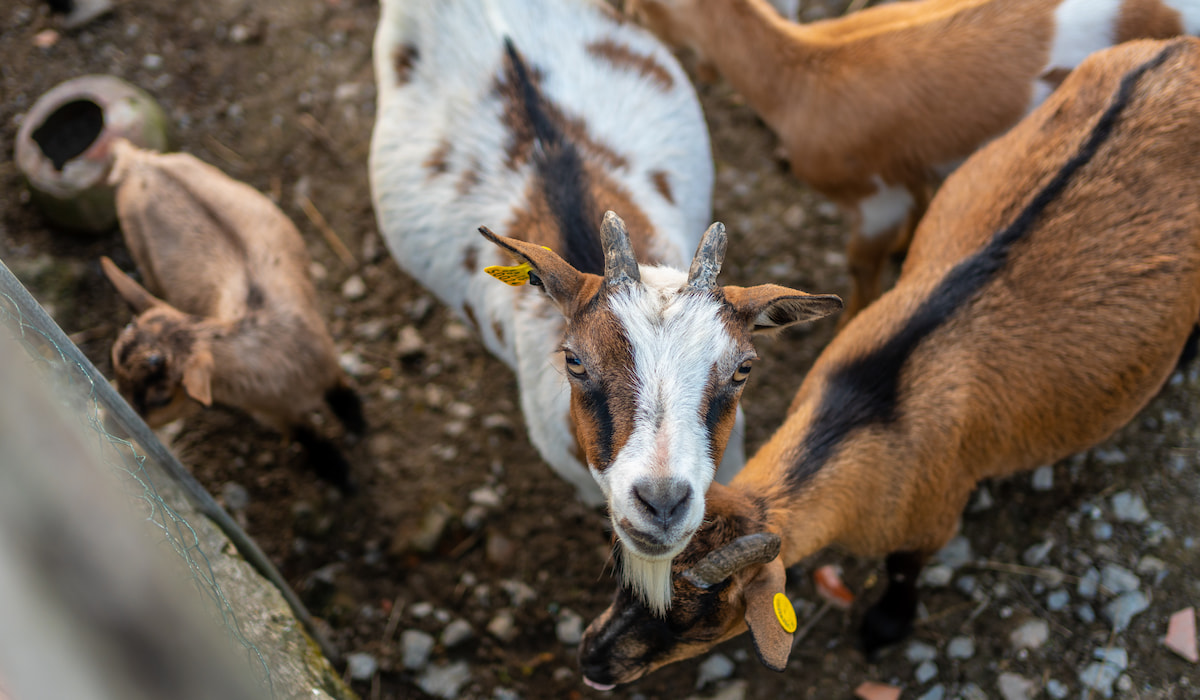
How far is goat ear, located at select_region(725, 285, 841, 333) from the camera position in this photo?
2.22 m

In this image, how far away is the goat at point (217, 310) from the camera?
3.49m

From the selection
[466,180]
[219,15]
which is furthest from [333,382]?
[219,15]

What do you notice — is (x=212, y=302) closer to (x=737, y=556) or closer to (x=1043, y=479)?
(x=737, y=556)

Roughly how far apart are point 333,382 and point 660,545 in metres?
2.61

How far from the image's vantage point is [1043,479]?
3707mm

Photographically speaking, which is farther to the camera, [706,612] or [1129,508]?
[1129,508]

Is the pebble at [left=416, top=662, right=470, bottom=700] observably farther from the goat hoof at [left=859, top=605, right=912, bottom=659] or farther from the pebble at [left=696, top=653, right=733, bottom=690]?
the goat hoof at [left=859, top=605, right=912, bottom=659]

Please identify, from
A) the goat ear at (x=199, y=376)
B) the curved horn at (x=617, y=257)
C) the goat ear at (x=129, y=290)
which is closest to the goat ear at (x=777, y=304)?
the curved horn at (x=617, y=257)

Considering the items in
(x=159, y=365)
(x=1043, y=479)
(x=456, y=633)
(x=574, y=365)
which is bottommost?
(x=456, y=633)

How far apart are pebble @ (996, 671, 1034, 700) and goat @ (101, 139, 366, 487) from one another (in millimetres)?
3436

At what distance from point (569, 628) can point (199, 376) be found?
2.12 metres

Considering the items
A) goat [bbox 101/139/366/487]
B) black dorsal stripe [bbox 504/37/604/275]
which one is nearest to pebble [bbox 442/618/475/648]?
goat [bbox 101/139/366/487]

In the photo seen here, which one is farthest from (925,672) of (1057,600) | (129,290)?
(129,290)

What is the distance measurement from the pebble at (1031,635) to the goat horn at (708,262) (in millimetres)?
2454
